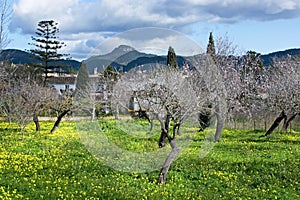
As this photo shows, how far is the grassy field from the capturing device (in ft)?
41.2

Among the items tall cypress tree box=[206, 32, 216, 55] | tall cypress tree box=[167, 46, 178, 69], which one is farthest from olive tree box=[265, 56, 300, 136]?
tall cypress tree box=[167, 46, 178, 69]

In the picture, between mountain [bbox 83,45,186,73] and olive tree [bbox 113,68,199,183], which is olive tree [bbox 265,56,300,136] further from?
mountain [bbox 83,45,186,73]

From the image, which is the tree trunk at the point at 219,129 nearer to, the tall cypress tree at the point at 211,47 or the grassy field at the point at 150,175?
the grassy field at the point at 150,175

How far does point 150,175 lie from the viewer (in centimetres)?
1513

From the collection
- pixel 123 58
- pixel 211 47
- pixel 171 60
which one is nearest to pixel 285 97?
pixel 211 47

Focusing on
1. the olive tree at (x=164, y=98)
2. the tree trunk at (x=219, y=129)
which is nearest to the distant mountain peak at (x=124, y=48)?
the olive tree at (x=164, y=98)

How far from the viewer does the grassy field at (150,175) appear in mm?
12555

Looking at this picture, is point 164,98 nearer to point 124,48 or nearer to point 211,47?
point 124,48

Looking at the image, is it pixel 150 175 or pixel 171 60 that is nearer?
pixel 150 175

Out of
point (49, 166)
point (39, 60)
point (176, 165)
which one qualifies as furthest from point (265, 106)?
point (39, 60)

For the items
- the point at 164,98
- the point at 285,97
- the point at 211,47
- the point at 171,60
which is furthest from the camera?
the point at 211,47

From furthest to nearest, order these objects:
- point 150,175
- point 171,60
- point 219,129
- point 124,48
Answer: point 171,60 → point 219,129 → point 124,48 → point 150,175

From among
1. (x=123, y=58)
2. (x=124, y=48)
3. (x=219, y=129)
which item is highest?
(x=124, y=48)

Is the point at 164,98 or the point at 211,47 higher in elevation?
the point at 211,47
